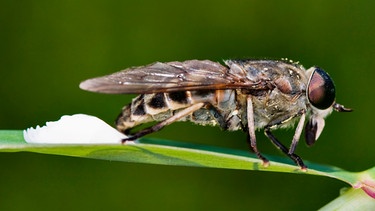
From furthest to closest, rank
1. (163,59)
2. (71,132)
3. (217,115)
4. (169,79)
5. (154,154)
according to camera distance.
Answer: (163,59) < (217,115) < (169,79) < (71,132) < (154,154)

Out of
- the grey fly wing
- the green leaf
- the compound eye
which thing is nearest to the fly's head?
the compound eye

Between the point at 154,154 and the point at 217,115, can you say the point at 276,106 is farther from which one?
the point at 154,154

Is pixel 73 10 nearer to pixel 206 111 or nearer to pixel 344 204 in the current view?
pixel 206 111

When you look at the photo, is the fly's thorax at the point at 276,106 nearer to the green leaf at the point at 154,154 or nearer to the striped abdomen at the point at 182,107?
the striped abdomen at the point at 182,107

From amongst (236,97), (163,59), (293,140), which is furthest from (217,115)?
(163,59)

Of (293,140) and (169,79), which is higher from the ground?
(169,79)

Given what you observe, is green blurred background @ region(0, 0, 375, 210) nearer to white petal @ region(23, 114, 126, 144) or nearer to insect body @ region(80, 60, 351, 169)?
insect body @ region(80, 60, 351, 169)
